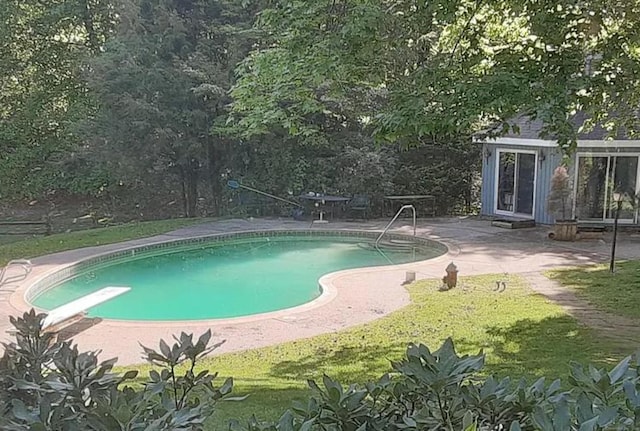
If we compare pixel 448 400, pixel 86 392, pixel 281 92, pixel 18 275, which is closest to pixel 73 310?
pixel 18 275

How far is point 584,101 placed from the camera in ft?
16.6

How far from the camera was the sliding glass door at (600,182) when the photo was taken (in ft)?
43.3

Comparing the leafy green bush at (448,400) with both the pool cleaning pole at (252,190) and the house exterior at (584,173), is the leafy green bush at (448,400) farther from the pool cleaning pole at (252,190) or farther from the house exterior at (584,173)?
the pool cleaning pole at (252,190)

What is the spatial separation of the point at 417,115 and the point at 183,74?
10438mm

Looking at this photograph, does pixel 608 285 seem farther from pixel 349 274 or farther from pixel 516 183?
pixel 516 183

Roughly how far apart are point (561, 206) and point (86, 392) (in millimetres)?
12841

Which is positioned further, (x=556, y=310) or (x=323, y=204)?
(x=323, y=204)

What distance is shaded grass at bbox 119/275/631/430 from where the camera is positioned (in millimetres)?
4523

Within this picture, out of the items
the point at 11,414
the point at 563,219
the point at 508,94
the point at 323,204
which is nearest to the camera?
the point at 11,414

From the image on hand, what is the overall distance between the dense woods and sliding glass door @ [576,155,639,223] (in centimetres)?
315

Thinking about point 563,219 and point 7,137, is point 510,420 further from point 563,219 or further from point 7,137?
point 563,219

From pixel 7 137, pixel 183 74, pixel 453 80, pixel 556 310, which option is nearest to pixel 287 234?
pixel 183 74

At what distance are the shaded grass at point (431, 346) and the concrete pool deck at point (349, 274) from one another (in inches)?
16.0

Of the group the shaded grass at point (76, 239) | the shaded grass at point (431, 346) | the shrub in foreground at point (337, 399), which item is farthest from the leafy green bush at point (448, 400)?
the shaded grass at point (76, 239)
